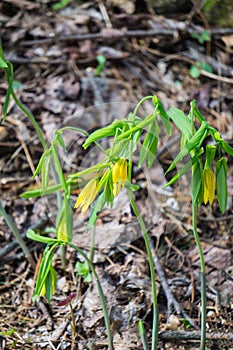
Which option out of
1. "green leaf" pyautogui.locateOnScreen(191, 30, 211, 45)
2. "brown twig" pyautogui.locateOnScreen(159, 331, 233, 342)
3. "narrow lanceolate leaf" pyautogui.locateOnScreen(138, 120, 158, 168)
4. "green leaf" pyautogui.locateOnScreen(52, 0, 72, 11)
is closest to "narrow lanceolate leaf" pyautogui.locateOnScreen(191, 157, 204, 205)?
"narrow lanceolate leaf" pyautogui.locateOnScreen(138, 120, 158, 168)

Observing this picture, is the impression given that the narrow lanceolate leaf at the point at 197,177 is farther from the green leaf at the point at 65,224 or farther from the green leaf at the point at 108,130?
the green leaf at the point at 65,224

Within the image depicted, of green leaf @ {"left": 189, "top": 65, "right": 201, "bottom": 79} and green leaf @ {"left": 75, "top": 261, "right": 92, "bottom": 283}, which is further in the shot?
green leaf @ {"left": 189, "top": 65, "right": 201, "bottom": 79}

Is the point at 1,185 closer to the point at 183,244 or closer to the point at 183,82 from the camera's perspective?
the point at 183,244

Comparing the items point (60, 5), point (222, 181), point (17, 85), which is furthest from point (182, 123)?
point (60, 5)

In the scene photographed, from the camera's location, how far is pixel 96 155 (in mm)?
2189

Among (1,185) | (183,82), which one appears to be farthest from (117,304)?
(183,82)

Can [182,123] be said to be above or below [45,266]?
above

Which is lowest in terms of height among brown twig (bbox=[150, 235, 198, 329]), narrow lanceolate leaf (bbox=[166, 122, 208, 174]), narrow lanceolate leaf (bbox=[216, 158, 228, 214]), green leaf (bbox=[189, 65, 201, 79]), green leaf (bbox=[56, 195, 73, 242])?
brown twig (bbox=[150, 235, 198, 329])

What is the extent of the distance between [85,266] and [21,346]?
14.4 inches

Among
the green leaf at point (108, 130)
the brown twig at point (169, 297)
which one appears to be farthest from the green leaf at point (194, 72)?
the green leaf at point (108, 130)

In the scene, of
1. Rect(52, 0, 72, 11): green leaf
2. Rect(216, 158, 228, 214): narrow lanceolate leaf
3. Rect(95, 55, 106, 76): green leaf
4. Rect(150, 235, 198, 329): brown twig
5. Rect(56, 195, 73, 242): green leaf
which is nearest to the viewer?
Rect(216, 158, 228, 214): narrow lanceolate leaf

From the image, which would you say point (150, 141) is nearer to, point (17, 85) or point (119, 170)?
point (119, 170)

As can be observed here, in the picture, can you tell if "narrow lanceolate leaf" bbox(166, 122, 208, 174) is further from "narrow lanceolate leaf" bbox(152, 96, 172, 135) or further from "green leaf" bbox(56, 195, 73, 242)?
"green leaf" bbox(56, 195, 73, 242)

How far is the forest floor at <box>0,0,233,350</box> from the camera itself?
65.6 inches
